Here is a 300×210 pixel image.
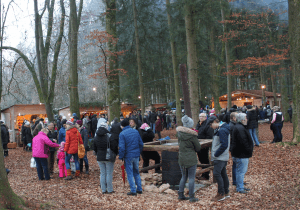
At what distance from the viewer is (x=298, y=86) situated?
9.24m

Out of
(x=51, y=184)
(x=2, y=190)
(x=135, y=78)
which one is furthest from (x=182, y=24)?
(x=2, y=190)

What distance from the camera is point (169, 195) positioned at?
19.2 ft

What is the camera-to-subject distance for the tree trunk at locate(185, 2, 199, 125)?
442 inches

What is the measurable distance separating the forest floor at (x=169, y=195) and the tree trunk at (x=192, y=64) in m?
3.63

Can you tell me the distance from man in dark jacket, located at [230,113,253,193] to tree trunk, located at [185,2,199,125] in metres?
5.63

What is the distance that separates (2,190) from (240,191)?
457 cm

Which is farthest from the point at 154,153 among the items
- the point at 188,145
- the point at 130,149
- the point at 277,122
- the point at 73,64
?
the point at 73,64

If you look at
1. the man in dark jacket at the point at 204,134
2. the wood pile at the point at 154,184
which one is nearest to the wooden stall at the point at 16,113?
the wood pile at the point at 154,184

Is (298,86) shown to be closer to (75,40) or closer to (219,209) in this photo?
(219,209)

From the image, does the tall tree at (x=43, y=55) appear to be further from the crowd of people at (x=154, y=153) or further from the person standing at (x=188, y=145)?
the person standing at (x=188, y=145)

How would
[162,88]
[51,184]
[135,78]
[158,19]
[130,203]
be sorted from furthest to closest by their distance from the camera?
[162,88]
[135,78]
[158,19]
[51,184]
[130,203]

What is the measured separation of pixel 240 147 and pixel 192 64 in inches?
262

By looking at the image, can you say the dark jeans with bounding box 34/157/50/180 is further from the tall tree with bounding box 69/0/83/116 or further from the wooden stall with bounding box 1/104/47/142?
the wooden stall with bounding box 1/104/47/142

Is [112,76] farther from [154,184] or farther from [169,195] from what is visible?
[169,195]
